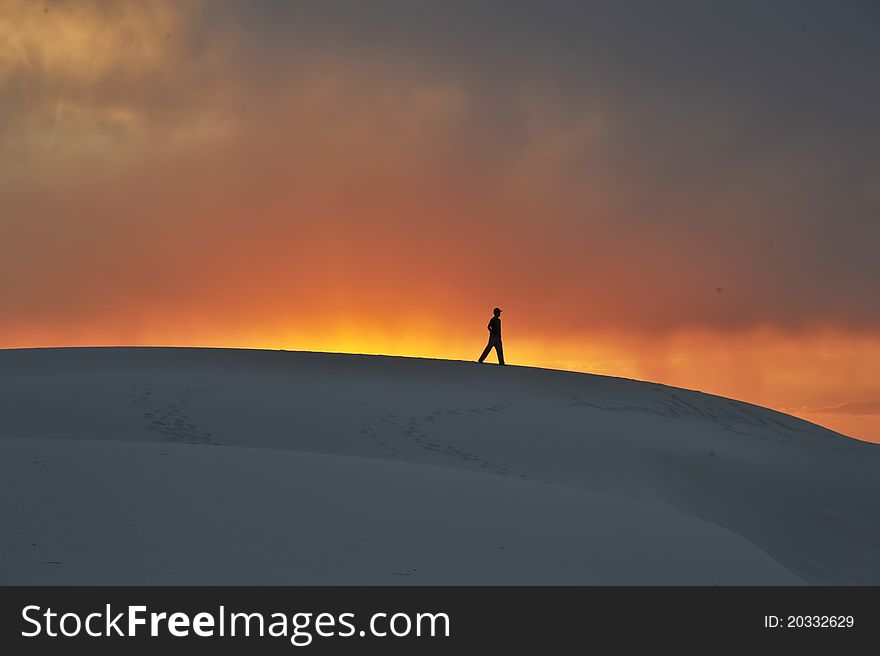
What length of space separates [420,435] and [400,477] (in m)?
4.64

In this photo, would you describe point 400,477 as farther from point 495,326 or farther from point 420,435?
point 495,326

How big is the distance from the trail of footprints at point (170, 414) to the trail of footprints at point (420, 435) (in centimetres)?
237

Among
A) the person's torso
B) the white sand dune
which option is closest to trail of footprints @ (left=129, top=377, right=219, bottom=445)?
the white sand dune

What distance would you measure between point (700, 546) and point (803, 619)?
1.47m

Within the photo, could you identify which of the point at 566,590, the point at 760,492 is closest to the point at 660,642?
the point at 566,590

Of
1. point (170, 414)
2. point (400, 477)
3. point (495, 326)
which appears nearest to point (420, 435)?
point (170, 414)

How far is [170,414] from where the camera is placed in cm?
1245

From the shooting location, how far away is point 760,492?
1288 centimetres

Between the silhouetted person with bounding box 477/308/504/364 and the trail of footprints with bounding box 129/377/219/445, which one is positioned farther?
the silhouetted person with bounding box 477/308/504/364

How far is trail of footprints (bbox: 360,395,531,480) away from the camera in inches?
456

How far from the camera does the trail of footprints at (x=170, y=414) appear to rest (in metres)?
11.4

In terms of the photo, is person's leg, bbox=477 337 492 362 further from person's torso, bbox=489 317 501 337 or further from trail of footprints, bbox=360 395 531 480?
trail of footprints, bbox=360 395 531 480


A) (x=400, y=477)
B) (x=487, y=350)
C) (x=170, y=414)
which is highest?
(x=487, y=350)

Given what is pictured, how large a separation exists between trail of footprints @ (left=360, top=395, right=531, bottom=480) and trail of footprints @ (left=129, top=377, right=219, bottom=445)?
2370 millimetres
